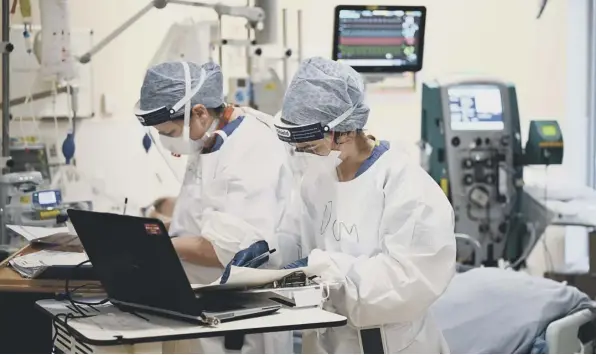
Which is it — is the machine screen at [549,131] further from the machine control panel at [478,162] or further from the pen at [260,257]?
the pen at [260,257]

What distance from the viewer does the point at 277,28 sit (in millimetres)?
4332

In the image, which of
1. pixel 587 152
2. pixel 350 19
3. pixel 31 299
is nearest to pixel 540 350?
pixel 31 299

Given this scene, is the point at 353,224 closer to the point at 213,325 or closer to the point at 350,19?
the point at 213,325

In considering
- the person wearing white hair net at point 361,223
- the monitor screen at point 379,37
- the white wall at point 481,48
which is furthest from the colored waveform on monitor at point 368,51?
the person wearing white hair net at point 361,223

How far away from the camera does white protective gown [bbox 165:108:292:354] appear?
2547 mm

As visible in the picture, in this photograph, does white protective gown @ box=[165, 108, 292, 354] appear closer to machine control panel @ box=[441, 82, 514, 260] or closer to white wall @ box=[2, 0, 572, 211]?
machine control panel @ box=[441, 82, 514, 260]

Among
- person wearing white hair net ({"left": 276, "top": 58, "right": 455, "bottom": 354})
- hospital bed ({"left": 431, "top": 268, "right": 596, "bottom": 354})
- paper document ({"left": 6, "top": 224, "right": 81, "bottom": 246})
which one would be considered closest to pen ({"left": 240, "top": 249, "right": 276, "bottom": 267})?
person wearing white hair net ({"left": 276, "top": 58, "right": 455, "bottom": 354})

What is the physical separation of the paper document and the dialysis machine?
2043 millimetres

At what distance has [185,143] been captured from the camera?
2697 millimetres

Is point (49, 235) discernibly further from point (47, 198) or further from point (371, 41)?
point (371, 41)

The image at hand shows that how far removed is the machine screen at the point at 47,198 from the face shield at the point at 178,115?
0.72m

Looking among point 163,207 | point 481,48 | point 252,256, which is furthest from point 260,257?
point 481,48

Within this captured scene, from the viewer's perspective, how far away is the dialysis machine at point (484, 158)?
4.35 metres

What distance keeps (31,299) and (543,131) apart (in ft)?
8.60
